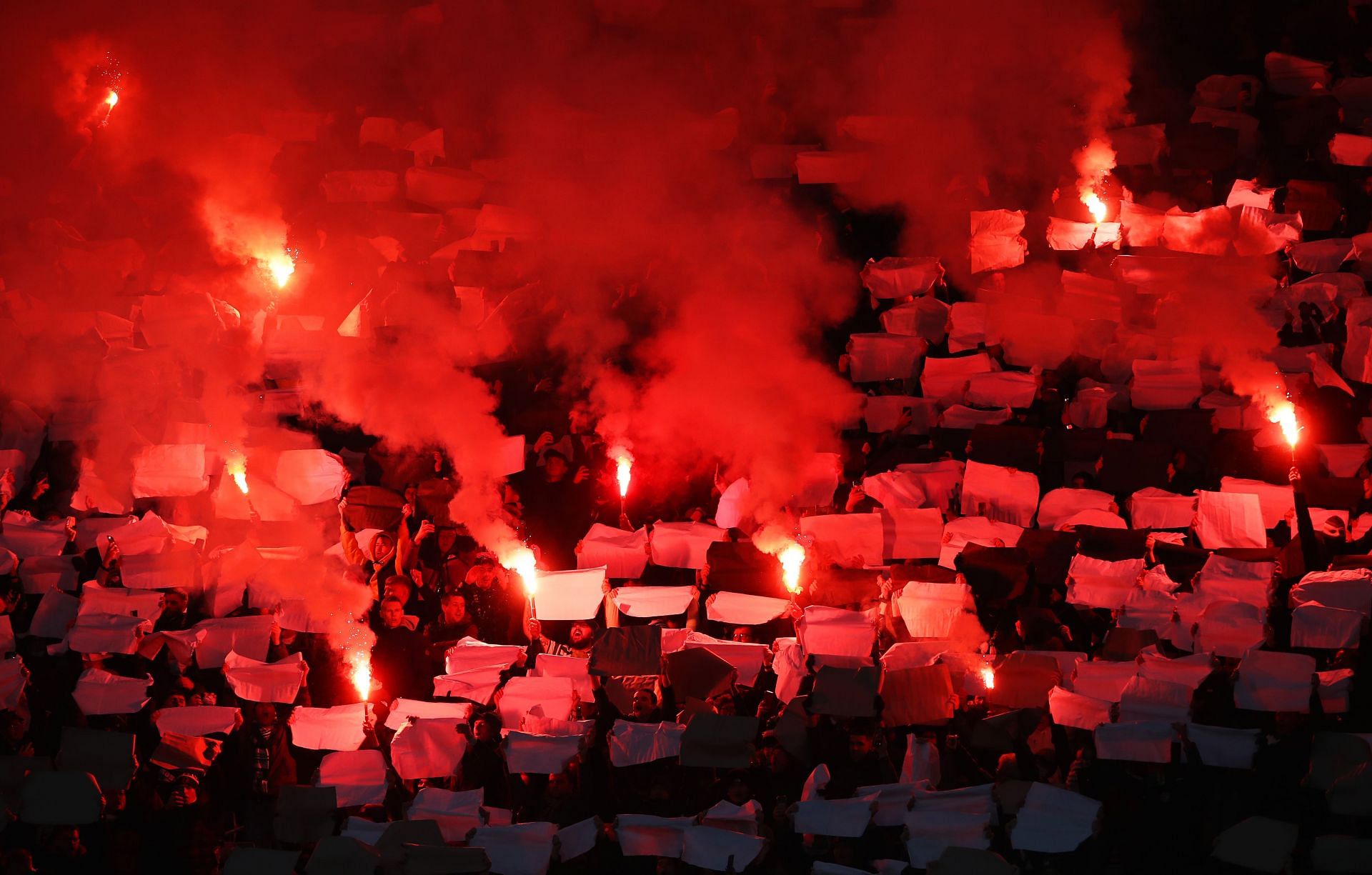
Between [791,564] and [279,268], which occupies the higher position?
[279,268]

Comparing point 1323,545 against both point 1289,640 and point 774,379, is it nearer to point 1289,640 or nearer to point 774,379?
point 1289,640

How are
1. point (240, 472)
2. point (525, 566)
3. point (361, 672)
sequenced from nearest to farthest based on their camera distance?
point (361, 672) < point (525, 566) < point (240, 472)

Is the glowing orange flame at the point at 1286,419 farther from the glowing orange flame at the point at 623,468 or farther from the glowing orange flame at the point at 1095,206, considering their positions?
the glowing orange flame at the point at 623,468

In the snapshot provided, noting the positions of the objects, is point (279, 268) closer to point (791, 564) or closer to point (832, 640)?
point (791, 564)

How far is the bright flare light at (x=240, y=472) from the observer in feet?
29.9

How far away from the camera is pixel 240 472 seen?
30.4 ft

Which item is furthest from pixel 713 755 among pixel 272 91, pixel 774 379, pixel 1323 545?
pixel 272 91

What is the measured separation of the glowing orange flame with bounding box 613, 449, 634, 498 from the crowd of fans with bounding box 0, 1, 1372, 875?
109 millimetres

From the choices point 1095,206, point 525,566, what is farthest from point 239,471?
point 1095,206

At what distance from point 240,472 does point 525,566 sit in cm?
259

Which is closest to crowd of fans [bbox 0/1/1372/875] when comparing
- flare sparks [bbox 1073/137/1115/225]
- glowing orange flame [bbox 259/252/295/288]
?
flare sparks [bbox 1073/137/1115/225]

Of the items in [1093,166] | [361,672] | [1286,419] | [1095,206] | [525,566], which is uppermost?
[1093,166]

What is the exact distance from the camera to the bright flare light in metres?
9.11

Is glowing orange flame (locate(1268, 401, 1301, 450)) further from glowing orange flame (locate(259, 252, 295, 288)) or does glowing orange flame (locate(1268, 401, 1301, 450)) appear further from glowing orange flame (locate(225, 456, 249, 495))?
glowing orange flame (locate(259, 252, 295, 288))
